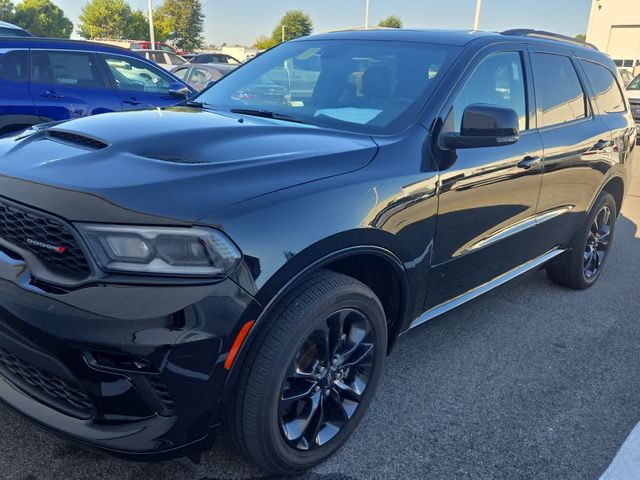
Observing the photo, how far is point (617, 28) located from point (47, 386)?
5023 centimetres

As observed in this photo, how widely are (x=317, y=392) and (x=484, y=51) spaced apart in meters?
2.00

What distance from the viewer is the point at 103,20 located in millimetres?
68188

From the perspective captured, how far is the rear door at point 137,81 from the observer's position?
7.34 metres

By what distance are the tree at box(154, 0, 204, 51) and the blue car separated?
2681 inches

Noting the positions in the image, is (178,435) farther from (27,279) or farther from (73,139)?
(73,139)

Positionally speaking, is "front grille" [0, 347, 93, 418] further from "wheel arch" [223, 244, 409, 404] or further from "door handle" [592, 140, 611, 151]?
"door handle" [592, 140, 611, 151]

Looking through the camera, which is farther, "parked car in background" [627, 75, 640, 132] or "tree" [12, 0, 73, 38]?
"tree" [12, 0, 73, 38]

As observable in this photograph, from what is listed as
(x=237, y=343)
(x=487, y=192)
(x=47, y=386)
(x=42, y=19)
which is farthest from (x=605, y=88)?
(x=42, y=19)

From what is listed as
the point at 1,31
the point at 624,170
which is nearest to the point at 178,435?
the point at 624,170

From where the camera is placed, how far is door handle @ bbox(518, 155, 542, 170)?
10.7 feet

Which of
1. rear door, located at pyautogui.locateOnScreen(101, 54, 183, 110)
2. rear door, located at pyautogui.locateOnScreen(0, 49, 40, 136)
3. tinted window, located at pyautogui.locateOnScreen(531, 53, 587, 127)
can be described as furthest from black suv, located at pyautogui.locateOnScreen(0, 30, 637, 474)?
rear door, located at pyautogui.locateOnScreen(101, 54, 183, 110)

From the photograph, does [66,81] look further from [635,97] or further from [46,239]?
[635,97]

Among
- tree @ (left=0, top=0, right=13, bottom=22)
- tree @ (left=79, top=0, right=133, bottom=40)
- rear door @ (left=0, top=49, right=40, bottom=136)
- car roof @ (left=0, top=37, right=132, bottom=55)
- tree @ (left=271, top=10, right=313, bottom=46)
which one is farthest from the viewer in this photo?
tree @ (left=271, top=10, right=313, bottom=46)

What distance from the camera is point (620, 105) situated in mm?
4801
